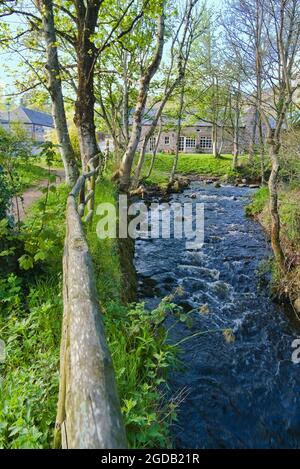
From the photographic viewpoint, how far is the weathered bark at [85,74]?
23.7 ft

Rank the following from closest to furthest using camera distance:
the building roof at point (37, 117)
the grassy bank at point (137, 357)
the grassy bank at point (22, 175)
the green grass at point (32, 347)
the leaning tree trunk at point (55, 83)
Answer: the green grass at point (32, 347), the grassy bank at point (137, 357), the grassy bank at point (22, 175), the leaning tree trunk at point (55, 83), the building roof at point (37, 117)

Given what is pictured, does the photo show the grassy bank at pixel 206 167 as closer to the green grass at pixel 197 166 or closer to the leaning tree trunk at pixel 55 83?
the green grass at pixel 197 166

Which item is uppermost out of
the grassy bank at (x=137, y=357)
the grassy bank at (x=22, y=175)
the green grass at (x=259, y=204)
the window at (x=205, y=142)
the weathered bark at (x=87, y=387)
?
the window at (x=205, y=142)

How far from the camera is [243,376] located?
12.9 feet

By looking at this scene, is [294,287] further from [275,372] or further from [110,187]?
[110,187]

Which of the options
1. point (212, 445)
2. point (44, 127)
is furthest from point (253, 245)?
point (44, 127)

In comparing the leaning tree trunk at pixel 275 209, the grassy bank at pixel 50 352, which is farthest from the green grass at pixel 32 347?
the leaning tree trunk at pixel 275 209

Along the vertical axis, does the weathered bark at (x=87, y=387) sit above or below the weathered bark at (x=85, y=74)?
below

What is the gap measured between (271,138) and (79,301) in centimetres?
500

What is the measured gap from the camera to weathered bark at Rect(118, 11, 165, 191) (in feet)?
28.5

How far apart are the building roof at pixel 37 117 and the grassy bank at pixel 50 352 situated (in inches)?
1559

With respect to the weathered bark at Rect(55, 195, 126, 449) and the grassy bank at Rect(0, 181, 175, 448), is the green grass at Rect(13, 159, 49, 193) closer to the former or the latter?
the grassy bank at Rect(0, 181, 175, 448)

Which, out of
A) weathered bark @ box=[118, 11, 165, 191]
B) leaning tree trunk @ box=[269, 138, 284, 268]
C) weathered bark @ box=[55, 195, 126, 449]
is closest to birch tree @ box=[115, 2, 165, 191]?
weathered bark @ box=[118, 11, 165, 191]

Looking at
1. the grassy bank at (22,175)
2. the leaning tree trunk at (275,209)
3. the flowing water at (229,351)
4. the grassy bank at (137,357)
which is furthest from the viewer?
the leaning tree trunk at (275,209)
